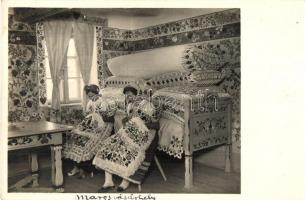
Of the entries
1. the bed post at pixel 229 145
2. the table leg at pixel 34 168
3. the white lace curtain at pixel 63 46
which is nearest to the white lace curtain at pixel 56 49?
the white lace curtain at pixel 63 46

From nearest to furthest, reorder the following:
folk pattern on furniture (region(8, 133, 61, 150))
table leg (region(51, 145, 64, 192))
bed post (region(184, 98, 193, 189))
Answer: folk pattern on furniture (region(8, 133, 61, 150)), table leg (region(51, 145, 64, 192)), bed post (region(184, 98, 193, 189))

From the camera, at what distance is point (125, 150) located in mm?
1383

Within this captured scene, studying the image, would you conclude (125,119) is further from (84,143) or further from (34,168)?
(34,168)

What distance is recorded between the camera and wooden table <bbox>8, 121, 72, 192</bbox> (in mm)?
1208

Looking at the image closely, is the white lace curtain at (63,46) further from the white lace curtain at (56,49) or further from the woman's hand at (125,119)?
the woman's hand at (125,119)

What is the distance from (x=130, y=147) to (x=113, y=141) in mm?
79

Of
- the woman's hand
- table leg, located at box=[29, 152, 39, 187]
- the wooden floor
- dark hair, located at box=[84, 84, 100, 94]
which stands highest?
dark hair, located at box=[84, 84, 100, 94]

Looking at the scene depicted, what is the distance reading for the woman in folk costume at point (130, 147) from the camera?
137cm

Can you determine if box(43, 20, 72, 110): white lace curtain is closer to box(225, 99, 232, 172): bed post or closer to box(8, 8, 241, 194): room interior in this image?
box(8, 8, 241, 194): room interior

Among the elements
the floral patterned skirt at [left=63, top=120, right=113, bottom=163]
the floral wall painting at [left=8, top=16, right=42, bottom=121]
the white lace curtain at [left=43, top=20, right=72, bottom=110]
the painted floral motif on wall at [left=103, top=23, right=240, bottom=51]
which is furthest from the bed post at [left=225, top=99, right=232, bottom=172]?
the floral wall painting at [left=8, top=16, right=42, bottom=121]

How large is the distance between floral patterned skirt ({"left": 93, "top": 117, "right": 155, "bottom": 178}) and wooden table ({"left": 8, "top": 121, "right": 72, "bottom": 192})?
0.16m

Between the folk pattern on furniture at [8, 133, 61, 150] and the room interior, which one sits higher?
the room interior

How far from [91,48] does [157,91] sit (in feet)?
1.13
